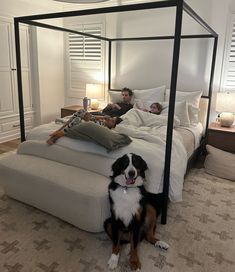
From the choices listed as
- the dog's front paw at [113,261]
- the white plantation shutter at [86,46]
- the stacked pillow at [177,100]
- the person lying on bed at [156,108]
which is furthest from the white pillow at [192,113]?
the dog's front paw at [113,261]

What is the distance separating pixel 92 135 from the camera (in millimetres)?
2217

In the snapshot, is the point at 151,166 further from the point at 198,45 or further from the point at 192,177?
the point at 198,45

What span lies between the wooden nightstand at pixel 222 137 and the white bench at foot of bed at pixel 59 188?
196cm

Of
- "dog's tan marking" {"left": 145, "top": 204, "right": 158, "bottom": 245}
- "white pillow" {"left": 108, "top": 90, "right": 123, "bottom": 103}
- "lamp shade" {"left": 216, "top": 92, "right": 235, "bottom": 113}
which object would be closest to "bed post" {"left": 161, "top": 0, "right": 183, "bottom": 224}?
"dog's tan marking" {"left": 145, "top": 204, "right": 158, "bottom": 245}

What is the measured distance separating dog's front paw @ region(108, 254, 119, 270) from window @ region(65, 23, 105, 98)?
3.42m

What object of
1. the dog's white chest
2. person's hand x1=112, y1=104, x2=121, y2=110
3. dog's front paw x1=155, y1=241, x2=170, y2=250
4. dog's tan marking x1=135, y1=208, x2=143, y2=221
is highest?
person's hand x1=112, y1=104, x2=121, y2=110

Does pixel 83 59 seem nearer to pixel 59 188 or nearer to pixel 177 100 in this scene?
pixel 177 100

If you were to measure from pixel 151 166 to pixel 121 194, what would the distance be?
45 cm

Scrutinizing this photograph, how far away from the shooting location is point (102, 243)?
1.90 metres

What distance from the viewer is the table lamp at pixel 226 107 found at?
3262 millimetres

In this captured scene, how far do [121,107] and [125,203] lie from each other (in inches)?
89.0

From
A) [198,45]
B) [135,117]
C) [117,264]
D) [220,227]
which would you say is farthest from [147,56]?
[117,264]

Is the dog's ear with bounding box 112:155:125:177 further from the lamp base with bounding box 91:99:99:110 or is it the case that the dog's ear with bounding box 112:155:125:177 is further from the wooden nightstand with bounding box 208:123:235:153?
the lamp base with bounding box 91:99:99:110

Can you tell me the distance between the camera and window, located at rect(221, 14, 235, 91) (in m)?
3.41
